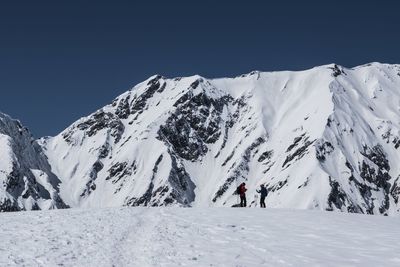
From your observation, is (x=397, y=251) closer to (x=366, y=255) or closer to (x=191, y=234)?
(x=366, y=255)

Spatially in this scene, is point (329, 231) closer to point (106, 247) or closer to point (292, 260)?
point (292, 260)

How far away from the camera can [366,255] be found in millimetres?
26391

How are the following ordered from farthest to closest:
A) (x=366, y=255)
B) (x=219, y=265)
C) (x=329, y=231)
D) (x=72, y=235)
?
1. (x=329, y=231)
2. (x=72, y=235)
3. (x=366, y=255)
4. (x=219, y=265)

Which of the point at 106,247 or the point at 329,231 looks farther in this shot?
the point at 329,231

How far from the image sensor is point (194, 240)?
29297 mm

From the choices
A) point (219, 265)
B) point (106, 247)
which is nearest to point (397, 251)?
point (219, 265)

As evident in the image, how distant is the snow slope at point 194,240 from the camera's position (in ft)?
82.8

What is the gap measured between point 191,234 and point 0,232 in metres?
9.53

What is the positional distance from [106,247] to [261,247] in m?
7.01

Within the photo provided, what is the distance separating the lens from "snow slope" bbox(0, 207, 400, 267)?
993 inches

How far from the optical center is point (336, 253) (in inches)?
1051

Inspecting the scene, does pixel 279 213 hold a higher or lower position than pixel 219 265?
higher

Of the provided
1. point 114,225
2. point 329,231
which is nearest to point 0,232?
point 114,225

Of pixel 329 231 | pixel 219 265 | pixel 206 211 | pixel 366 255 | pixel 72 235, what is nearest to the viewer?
pixel 219 265
